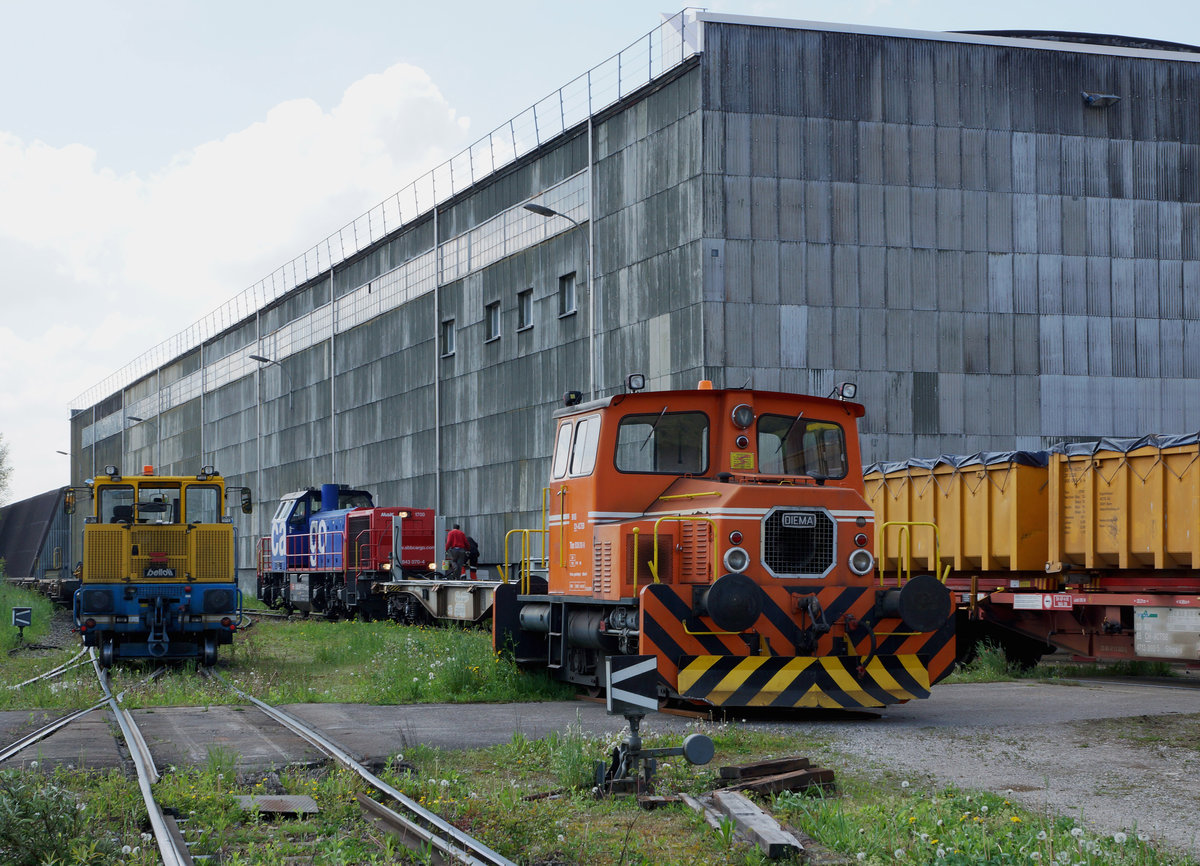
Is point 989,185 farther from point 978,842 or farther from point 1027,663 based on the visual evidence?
point 978,842

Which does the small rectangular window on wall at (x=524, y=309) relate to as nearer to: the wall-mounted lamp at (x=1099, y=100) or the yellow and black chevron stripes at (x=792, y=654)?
the wall-mounted lamp at (x=1099, y=100)

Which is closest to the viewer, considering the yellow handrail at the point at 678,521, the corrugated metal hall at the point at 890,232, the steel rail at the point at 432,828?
the steel rail at the point at 432,828

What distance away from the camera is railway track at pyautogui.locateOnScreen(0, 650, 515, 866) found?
5879 millimetres

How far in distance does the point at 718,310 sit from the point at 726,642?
15.2 m

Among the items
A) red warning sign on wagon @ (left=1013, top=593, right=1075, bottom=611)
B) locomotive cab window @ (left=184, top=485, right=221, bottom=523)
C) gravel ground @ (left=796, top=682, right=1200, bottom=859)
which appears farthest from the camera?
locomotive cab window @ (left=184, top=485, right=221, bottom=523)

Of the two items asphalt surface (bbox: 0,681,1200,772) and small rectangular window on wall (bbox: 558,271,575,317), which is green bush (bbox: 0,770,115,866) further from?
small rectangular window on wall (bbox: 558,271,575,317)

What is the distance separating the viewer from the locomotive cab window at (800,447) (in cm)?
1176

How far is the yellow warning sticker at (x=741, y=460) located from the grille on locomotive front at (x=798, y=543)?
703 millimetres

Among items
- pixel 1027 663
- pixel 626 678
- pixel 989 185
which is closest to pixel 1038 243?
pixel 989 185

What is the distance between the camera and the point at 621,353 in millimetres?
27812

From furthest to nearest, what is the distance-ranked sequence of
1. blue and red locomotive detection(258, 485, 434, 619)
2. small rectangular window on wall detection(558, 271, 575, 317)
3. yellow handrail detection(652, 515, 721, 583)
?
small rectangular window on wall detection(558, 271, 575, 317) < blue and red locomotive detection(258, 485, 434, 619) < yellow handrail detection(652, 515, 721, 583)

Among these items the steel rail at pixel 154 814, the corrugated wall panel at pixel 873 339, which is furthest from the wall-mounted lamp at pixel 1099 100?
the steel rail at pixel 154 814

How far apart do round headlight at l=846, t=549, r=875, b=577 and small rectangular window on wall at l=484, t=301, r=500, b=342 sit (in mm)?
23107

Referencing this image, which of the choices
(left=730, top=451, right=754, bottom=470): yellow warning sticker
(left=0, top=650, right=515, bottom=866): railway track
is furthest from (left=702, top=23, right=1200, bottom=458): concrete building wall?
(left=0, top=650, right=515, bottom=866): railway track
